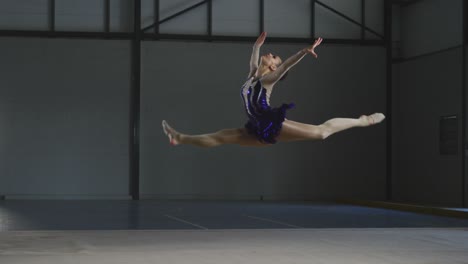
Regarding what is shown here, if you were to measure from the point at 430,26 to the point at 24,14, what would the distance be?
10.8 m

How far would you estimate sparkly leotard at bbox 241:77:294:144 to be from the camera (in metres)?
9.23

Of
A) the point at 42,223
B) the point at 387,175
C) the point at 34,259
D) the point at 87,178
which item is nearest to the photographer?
the point at 34,259

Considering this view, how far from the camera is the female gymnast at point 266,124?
9.24 metres

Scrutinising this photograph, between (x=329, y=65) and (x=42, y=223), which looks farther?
(x=329, y=65)

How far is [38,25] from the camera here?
22312 millimetres

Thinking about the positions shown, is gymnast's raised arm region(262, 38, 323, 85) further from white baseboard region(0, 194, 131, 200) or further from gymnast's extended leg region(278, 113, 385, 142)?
white baseboard region(0, 194, 131, 200)

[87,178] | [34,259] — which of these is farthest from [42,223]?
[87,178]

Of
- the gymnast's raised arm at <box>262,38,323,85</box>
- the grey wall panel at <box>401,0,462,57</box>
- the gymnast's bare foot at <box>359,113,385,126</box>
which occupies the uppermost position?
the grey wall panel at <box>401,0,462,57</box>

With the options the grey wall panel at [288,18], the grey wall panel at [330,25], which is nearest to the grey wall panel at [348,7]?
the grey wall panel at [330,25]

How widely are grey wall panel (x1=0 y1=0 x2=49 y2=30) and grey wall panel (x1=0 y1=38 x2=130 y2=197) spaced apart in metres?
0.40

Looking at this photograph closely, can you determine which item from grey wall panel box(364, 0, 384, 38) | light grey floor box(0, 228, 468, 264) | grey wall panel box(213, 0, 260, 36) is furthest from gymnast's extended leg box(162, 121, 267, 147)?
grey wall panel box(364, 0, 384, 38)

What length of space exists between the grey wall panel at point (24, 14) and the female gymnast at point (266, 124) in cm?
1382

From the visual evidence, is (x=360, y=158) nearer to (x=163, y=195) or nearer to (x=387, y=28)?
(x=387, y=28)

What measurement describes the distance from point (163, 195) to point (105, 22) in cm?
495
